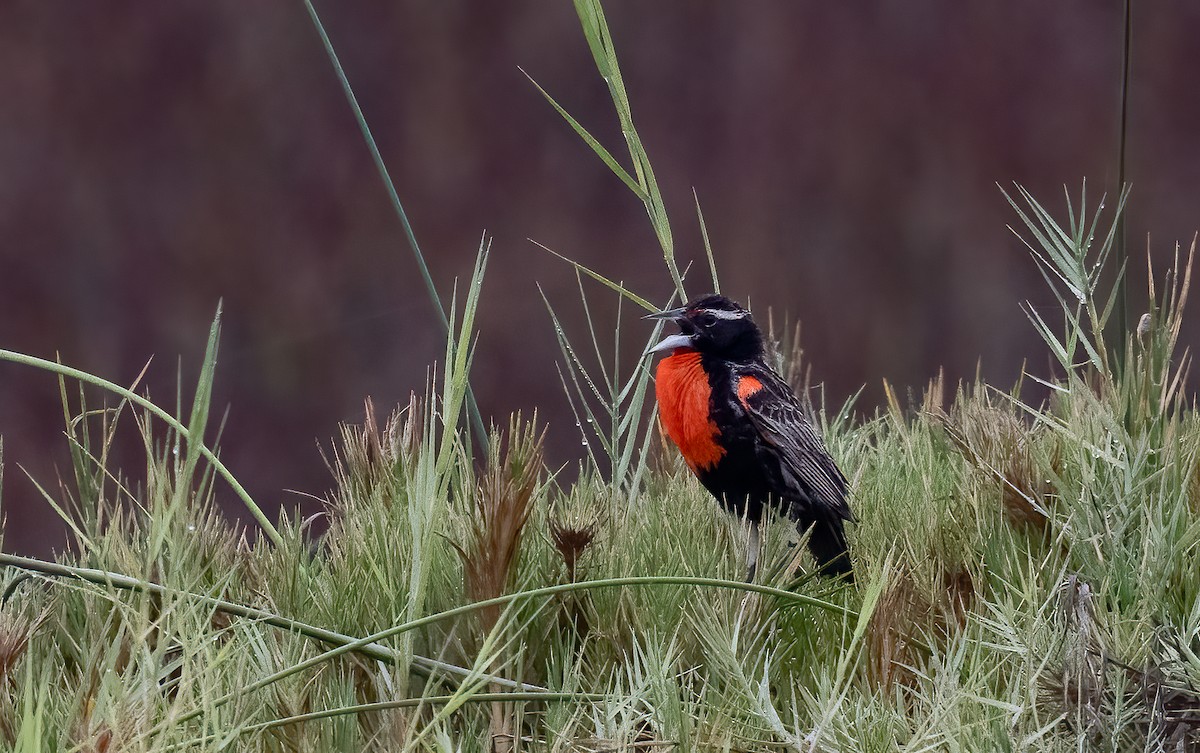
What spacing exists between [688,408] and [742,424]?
57 mm

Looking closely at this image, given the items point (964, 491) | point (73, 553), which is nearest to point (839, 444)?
point (964, 491)

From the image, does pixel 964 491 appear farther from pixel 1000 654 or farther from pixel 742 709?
pixel 742 709

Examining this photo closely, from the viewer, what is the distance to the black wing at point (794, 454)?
43.9 inches

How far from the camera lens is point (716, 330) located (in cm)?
122

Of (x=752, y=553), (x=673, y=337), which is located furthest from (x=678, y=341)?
(x=752, y=553)

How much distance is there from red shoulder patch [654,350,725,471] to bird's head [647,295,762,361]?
0.02m

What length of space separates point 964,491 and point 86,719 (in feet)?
2.14

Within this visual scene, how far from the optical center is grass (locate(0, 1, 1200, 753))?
2.16ft

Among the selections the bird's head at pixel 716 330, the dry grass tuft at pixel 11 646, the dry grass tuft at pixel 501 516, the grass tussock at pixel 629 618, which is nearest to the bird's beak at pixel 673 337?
the bird's head at pixel 716 330

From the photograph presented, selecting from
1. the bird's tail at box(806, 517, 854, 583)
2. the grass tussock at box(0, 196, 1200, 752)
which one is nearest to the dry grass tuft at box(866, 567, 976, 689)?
the grass tussock at box(0, 196, 1200, 752)

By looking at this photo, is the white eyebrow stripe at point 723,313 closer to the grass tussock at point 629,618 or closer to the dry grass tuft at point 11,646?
the grass tussock at point 629,618

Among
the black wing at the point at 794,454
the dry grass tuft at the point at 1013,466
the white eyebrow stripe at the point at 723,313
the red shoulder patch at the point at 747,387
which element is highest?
the white eyebrow stripe at the point at 723,313

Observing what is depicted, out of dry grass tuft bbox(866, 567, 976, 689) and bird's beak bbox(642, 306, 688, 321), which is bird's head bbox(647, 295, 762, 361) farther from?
dry grass tuft bbox(866, 567, 976, 689)

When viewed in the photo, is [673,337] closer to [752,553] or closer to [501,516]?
[752,553]
